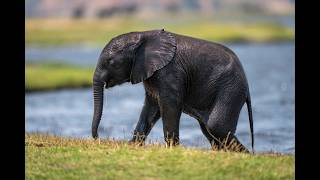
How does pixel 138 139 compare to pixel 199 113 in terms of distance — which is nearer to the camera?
pixel 199 113

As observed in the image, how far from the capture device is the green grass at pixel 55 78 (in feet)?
208

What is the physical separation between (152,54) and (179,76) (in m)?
0.87

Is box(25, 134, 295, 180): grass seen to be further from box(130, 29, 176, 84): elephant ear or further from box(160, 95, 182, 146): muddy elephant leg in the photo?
box(130, 29, 176, 84): elephant ear

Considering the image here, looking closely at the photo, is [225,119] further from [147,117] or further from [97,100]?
[97,100]

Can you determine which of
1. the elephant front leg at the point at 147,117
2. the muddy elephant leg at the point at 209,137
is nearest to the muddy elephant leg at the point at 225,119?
the muddy elephant leg at the point at 209,137

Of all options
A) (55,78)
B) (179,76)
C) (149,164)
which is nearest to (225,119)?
(179,76)

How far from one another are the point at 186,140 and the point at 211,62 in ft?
33.4

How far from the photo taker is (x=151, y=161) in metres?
17.5

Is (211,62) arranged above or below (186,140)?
above

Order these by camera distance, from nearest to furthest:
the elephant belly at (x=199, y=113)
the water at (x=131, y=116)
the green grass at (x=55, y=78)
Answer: the elephant belly at (x=199, y=113) → the water at (x=131, y=116) → the green grass at (x=55, y=78)

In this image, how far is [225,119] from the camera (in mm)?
20281

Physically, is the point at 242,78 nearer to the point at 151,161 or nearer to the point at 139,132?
the point at 139,132

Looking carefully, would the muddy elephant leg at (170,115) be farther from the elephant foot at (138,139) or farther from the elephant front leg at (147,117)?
the elephant front leg at (147,117)
